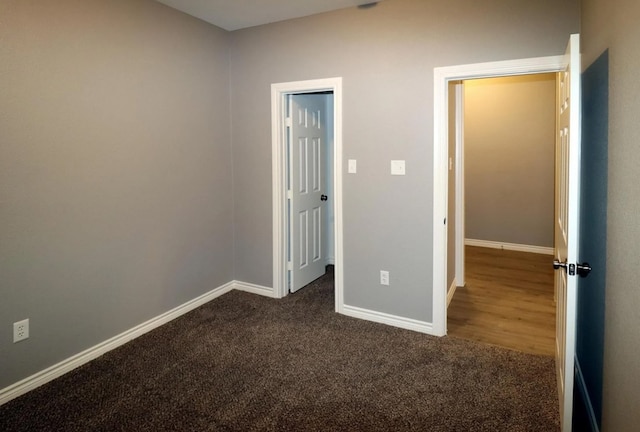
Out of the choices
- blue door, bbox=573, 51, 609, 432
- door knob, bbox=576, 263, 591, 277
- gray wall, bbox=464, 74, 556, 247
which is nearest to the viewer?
door knob, bbox=576, 263, 591, 277

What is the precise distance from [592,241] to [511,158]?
4023mm

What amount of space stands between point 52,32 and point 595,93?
3072 millimetres

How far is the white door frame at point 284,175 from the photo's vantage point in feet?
11.4

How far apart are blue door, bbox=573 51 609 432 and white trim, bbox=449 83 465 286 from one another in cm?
164

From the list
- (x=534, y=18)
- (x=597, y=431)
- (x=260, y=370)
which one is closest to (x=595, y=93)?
(x=534, y=18)

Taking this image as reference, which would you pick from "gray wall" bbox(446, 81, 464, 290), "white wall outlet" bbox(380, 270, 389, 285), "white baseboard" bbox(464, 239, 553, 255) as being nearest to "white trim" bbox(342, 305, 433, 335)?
"white wall outlet" bbox(380, 270, 389, 285)

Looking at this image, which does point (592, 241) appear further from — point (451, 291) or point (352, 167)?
point (451, 291)

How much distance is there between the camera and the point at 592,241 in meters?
2.21

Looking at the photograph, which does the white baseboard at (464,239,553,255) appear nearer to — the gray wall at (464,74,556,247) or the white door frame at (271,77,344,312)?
the gray wall at (464,74,556,247)

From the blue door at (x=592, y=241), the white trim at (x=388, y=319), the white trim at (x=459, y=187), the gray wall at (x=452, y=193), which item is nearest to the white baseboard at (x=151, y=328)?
the white trim at (x=388, y=319)

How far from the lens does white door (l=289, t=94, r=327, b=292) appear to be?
13.2 feet

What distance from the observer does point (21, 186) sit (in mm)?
2416

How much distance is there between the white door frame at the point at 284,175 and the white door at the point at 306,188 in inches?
4.0

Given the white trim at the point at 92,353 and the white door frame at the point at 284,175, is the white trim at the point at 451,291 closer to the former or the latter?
the white door frame at the point at 284,175
